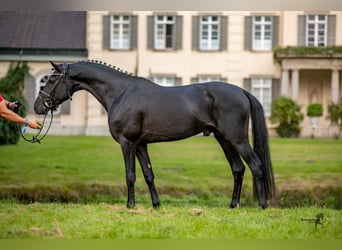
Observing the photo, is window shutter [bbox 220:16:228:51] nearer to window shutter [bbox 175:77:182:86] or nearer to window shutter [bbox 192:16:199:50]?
window shutter [bbox 192:16:199:50]

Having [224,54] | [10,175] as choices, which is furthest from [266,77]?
[10,175]

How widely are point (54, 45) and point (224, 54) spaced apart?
3.98 metres

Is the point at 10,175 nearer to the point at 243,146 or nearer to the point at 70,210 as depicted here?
the point at 70,210

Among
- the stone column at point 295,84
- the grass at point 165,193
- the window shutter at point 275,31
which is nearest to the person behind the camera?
the grass at point 165,193

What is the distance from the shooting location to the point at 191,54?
13.9 m

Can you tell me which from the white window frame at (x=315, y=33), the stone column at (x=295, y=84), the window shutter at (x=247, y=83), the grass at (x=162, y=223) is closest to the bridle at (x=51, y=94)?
the grass at (x=162, y=223)

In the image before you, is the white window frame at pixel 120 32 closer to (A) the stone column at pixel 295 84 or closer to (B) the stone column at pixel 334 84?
(A) the stone column at pixel 295 84

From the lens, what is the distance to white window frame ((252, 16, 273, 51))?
13.8 metres

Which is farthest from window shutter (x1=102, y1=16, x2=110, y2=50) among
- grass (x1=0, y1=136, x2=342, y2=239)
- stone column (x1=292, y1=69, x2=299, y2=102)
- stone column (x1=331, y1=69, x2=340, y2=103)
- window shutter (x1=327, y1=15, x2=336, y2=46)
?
stone column (x1=331, y1=69, x2=340, y2=103)

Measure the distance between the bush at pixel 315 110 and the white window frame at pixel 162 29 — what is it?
3.58 metres

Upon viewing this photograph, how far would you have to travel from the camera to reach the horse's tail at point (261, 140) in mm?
5848

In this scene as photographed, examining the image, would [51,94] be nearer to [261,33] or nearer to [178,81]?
[178,81]

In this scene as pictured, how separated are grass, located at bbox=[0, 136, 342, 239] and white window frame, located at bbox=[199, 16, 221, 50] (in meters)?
3.16

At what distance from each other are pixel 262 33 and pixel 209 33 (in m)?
1.11
